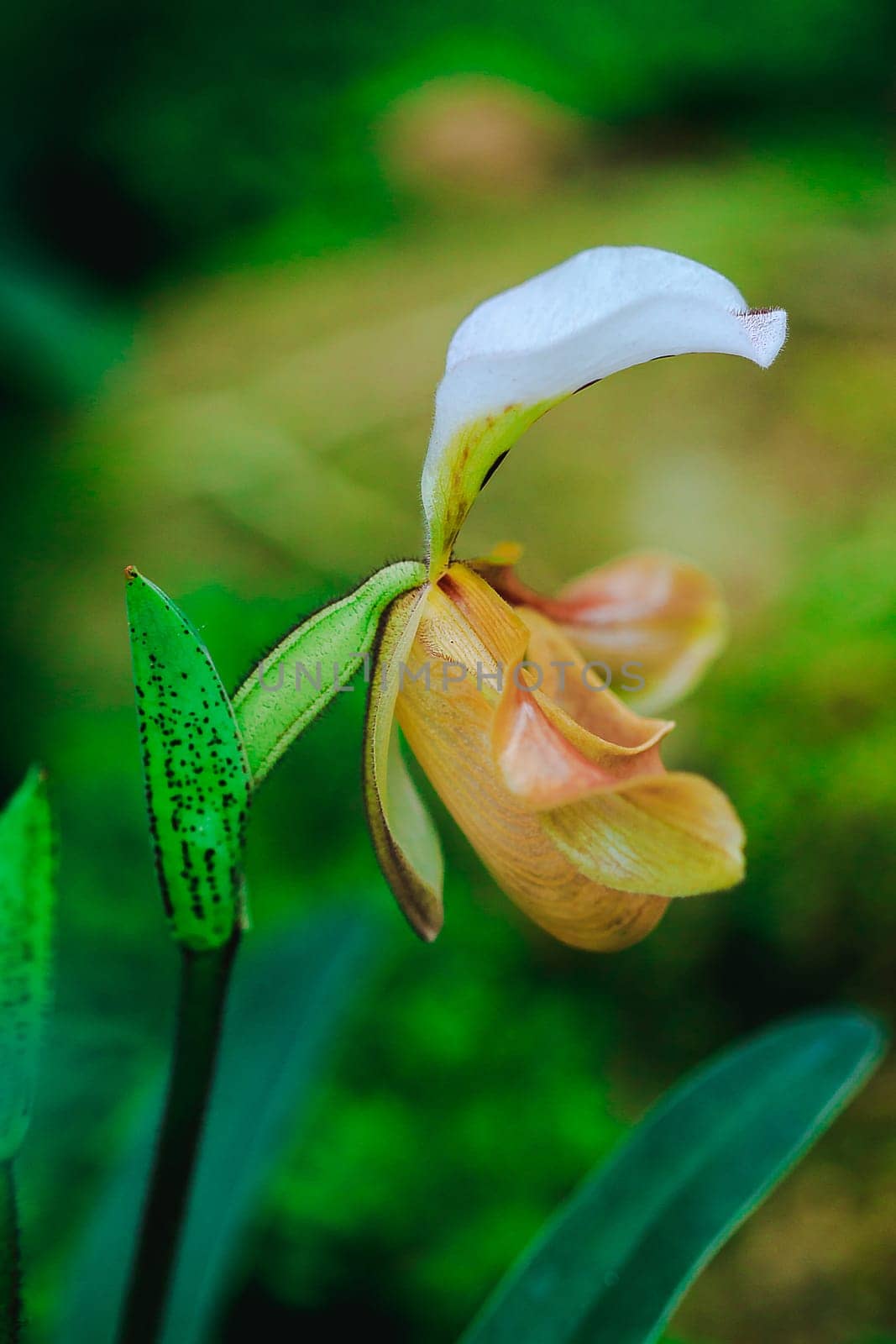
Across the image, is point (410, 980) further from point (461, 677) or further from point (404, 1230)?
point (461, 677)

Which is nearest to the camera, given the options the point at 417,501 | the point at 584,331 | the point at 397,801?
the point at 584,331

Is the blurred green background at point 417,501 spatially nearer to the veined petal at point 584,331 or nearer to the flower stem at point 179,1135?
the flower stem at point 179,1135

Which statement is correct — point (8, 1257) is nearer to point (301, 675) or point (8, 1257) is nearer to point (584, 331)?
point (301, 675)

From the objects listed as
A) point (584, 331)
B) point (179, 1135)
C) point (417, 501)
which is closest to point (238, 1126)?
point (179, 1135)

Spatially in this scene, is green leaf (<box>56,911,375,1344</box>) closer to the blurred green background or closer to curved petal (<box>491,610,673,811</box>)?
the blurred green background

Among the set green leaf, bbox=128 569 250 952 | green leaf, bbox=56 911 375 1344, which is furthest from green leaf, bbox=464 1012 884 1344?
green leaf, bbox=128 569 250 952

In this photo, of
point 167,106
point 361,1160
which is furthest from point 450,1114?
point 167,106
